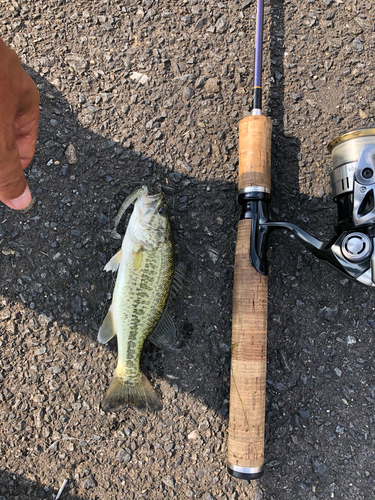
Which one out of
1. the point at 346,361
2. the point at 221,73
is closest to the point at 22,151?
the point at 221,73

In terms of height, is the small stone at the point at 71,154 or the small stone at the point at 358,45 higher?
the small stone at the point at 358,45

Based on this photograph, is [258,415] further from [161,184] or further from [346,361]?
[161,184]

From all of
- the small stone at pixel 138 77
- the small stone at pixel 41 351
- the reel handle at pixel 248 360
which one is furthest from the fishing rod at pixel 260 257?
the small stone at pixel 41 351

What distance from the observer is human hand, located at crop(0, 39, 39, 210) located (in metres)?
1.89

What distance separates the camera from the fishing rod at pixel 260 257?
238cm

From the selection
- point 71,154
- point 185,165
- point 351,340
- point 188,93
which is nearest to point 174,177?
point 185,165

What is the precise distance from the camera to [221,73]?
3.17m

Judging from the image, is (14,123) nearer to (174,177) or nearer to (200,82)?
(174,177)

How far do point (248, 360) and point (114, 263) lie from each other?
124cm

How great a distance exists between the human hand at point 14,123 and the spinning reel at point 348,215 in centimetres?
147

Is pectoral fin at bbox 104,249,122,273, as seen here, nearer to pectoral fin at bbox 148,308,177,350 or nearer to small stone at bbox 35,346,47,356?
pectoral fin at bbox 148,308,177,350

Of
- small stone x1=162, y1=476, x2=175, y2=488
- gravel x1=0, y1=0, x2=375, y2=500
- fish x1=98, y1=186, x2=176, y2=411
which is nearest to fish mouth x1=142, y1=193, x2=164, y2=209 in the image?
fish x1=98, y1=186, x2=176, y2=411

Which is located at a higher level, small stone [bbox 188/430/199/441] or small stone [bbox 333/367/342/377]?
small stone [bbox 333/367/342/377]

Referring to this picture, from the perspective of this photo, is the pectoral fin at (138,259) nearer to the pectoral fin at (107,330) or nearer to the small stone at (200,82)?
the pectoral fin at (107,330)
